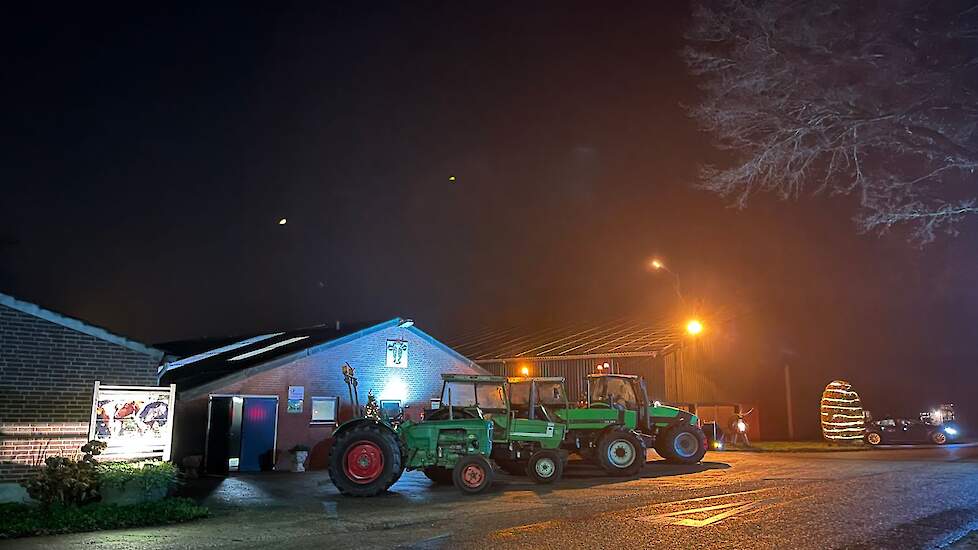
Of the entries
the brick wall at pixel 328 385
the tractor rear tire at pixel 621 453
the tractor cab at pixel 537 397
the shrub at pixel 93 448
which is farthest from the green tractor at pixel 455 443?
the brick wall at pixel 328 385

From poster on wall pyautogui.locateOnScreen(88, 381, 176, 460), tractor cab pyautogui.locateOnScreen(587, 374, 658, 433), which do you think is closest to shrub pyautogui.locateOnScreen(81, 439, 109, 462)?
poster on wall pyautogui.locateOnScreen(88, 381, 176, 460)

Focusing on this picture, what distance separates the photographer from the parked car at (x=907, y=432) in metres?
32.5

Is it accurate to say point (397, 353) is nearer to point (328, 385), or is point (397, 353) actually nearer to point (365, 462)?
point (328, 385)

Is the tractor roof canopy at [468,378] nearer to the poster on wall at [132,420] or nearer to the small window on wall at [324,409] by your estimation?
the poster on wall at [132,420]

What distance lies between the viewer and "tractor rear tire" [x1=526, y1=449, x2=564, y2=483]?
1738cm

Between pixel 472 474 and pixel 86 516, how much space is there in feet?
24.0

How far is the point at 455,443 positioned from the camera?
1670cm

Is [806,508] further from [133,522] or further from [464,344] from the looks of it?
[464,344]

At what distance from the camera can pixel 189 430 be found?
73.3 ft

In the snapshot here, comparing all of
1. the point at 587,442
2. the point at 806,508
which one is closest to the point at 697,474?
the point at 587,442

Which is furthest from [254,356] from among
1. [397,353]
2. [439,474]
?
[439,474]

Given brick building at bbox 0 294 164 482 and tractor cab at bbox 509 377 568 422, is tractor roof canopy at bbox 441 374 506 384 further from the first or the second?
brick building at bbox 0 294 164 482

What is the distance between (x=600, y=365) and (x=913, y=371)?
61.2 ft

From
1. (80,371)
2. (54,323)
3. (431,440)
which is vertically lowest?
(431,440)
